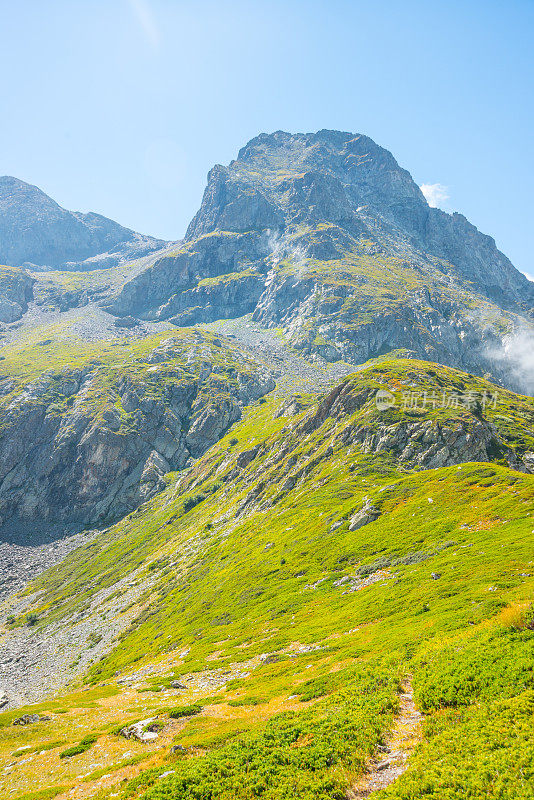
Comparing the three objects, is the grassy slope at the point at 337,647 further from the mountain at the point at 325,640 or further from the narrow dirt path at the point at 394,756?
the narrow dirt path at the point at 394,756

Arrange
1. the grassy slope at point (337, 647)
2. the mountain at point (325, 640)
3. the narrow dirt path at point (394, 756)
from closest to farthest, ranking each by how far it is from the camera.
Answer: the narrow dirt path at point (394, 756)
the grassy slope at point (337, 647)
the mountain at point (325, 640)

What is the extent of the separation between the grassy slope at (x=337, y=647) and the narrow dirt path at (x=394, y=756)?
0.50 m

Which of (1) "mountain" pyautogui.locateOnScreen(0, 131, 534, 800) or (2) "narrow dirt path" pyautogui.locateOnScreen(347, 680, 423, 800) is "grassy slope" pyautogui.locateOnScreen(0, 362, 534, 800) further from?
(2) "narrow dirt path" pyautogui.locateOnScreen(347, 680, 423, 800)

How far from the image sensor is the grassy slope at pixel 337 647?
14875mm

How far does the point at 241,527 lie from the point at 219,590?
108 ft

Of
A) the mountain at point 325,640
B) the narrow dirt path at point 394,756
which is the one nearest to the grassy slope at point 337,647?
the mountain at point 325,640

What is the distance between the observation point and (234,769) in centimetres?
1577

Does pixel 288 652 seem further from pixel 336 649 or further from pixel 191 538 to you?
pixel 191 538

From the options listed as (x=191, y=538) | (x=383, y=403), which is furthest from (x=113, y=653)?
(x=383, y=403)

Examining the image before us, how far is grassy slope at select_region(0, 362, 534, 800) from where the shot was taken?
48.8ft

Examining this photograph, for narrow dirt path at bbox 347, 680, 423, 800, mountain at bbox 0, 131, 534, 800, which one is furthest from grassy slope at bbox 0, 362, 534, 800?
narrow dirt path at bbox 347, 680, 423, 800

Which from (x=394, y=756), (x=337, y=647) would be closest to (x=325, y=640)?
(x=337, y=647)

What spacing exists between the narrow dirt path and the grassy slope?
1.63ft

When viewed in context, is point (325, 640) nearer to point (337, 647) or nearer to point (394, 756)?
point (337, 647)
